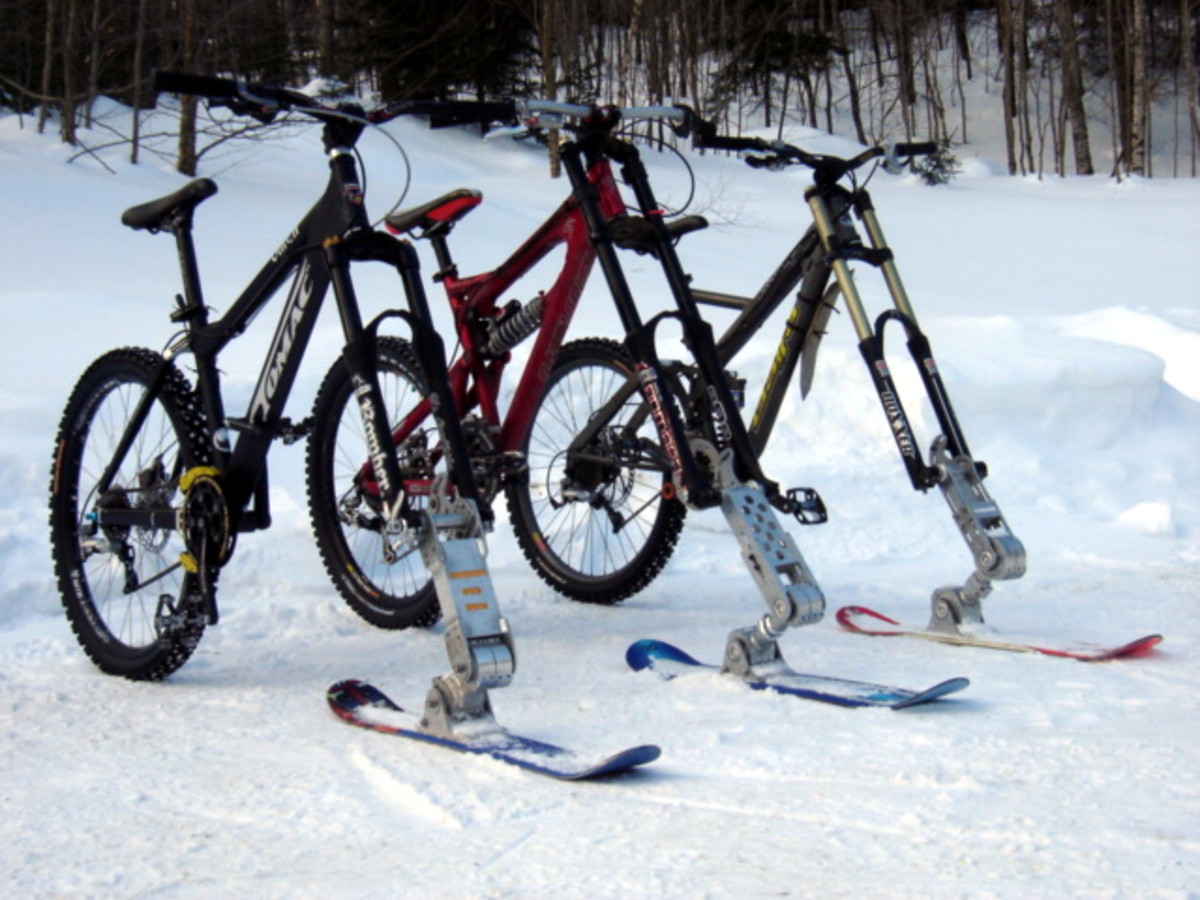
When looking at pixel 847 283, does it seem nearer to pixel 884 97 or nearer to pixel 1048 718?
pixel 1048 718

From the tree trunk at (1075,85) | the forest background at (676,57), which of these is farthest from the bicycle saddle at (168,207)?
the tree trunk at (1075,85)

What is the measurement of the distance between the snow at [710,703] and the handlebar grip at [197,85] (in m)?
1.47

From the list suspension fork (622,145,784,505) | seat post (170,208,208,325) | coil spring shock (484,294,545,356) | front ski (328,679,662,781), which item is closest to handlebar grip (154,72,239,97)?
seat post (170,208,208,325)

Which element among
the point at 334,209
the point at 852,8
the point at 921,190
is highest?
the point at 852,8

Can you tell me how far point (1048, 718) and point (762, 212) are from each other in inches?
601

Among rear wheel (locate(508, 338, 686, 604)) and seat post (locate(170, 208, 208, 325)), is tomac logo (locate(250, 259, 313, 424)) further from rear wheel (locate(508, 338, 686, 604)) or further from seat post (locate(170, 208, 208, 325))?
rear wheel (locate(508, 338, 686, 604))

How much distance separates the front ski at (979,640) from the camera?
3424 mm

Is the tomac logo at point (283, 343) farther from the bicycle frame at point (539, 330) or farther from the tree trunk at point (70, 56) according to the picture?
the tree trunk at point (70, 56)

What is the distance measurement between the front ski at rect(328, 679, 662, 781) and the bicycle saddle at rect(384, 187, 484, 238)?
154cm

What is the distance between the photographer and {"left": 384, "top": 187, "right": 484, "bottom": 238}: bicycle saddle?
3934 millimetres

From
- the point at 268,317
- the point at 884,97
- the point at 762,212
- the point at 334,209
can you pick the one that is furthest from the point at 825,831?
the point at 884,97

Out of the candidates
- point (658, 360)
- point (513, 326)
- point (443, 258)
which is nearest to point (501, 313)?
point (513, 326)

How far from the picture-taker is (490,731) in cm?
269

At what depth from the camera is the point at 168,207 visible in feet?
11.5
